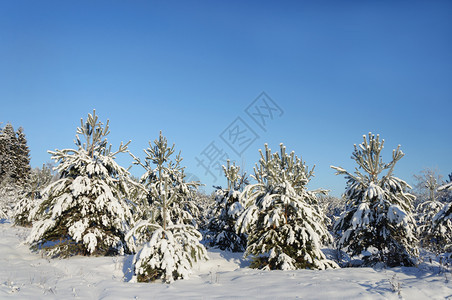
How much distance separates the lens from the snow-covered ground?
20.4 ft

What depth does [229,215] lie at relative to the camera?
1702cm

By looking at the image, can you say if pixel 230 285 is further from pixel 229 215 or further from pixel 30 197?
pixel 30 197

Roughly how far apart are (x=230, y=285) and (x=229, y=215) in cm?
934

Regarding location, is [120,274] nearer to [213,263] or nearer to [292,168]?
[213,263]

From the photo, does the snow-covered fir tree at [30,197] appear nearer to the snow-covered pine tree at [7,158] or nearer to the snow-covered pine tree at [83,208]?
the snow-covered pine tree at [83,208]

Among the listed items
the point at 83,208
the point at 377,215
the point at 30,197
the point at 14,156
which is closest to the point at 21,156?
the point at 14,156

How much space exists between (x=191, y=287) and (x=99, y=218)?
22.0ft

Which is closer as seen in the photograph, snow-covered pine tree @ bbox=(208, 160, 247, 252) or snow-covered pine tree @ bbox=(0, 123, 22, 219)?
snow-covered pine tree @ bbox=(208, 160, 247, 252)

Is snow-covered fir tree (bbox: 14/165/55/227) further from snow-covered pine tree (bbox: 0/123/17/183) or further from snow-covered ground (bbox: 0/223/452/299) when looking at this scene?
snow-covered pine tree (bbox: 0/123/17/183)

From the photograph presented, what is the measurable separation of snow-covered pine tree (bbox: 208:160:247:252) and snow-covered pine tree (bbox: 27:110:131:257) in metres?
6.32

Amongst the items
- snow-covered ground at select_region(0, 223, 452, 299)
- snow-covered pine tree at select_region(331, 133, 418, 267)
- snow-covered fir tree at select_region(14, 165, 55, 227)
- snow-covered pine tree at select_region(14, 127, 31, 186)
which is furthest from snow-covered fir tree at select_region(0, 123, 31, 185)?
snow-covered pine tree at select_region(331, 133, 418, 267)

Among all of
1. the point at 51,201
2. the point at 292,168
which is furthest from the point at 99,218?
the point at 292,168

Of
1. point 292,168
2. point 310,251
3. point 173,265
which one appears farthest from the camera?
point 292,168

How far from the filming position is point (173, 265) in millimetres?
8164
